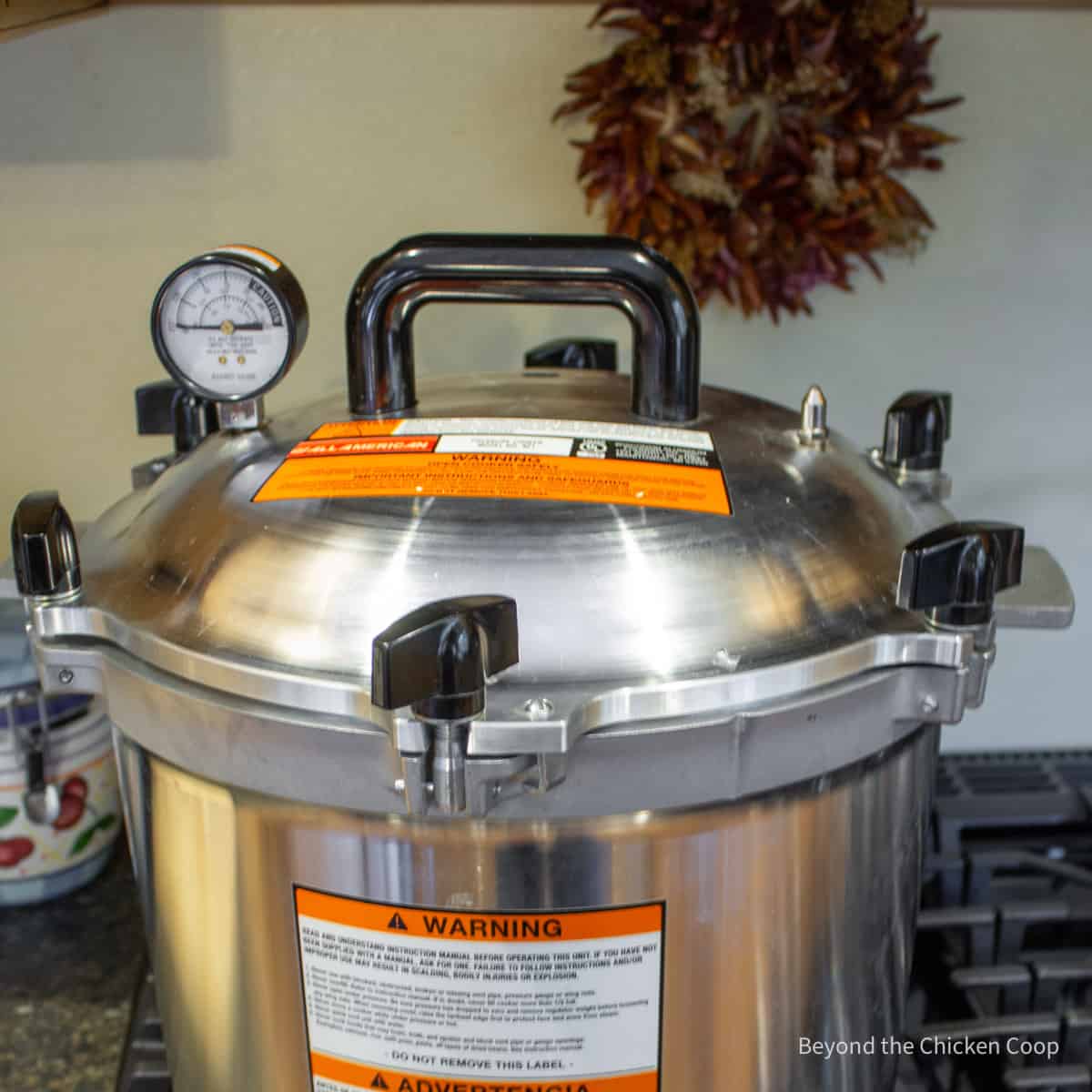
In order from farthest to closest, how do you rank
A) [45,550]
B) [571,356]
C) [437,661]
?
[571,356] → [45,550] → [437,661]

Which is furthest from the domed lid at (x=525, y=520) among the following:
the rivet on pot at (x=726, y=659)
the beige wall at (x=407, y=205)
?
the beige wall at (x=407, y=205)

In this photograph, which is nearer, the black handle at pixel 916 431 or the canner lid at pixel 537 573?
the canner lid at pixel 537 573

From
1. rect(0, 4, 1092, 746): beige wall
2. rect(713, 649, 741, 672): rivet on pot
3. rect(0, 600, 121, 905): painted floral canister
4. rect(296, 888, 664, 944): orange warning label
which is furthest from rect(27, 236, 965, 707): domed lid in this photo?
rect(0, 4, 1092, 746): beige wall

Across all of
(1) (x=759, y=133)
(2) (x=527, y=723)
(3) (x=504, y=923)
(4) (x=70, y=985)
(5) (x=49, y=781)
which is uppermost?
(1) (x=759, y=133)

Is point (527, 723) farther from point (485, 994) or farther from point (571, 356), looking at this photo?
point (571, 356)

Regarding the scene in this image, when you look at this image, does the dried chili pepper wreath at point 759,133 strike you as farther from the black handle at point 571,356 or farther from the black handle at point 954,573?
the black handle at point 954,573

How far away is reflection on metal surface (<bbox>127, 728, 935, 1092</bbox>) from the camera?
0.51 metres

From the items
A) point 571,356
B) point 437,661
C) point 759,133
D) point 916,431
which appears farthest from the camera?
point 759,133

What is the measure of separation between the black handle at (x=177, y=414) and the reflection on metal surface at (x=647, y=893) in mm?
228

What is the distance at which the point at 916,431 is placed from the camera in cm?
70

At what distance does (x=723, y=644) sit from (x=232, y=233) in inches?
26.4

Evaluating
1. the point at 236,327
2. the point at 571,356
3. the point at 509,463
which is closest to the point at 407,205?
the point at 571,356

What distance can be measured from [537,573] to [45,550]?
0.23 m

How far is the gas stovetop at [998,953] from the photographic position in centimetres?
75
